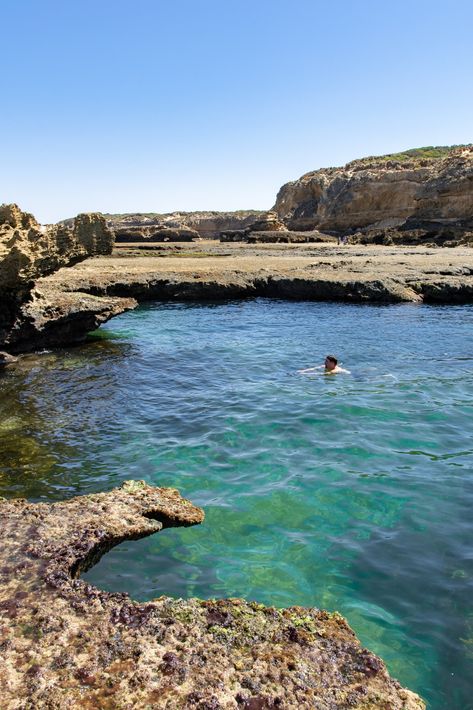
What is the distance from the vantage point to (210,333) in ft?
50.2

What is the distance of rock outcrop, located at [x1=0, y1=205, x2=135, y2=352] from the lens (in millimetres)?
10781

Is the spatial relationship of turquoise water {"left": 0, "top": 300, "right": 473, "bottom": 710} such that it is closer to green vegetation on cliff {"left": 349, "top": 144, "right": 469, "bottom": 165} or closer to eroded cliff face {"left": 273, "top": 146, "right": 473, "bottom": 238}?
eroded cliff face {"left": 273, "top": 146, "right": 473, "bottom": 238}

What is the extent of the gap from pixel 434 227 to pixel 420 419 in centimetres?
4454

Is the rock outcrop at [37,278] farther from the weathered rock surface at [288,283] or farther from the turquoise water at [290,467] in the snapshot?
the weathered rock surface at [288,283]

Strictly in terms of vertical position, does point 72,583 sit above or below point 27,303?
below

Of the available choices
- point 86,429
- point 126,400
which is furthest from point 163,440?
point 126,400

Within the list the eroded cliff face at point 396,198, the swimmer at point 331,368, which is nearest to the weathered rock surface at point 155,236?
the eroded cliff face at point 396,198

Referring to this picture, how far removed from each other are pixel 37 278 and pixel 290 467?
7.60 metres

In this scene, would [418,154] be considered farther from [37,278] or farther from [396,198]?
[37,278]

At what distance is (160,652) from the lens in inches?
111

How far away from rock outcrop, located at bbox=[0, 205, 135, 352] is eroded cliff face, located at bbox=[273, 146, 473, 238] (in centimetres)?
3879

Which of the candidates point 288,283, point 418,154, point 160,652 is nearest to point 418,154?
point 418,154

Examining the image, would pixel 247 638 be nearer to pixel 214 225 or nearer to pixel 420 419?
pixel 420 419

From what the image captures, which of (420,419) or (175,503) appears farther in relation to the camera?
(420,419)
